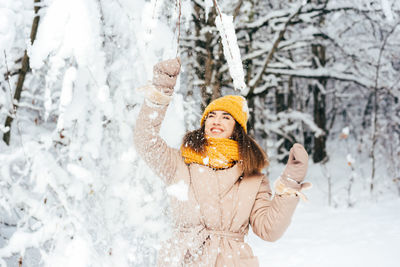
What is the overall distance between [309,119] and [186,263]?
7.01 meters

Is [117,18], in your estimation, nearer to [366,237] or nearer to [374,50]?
[366,237]

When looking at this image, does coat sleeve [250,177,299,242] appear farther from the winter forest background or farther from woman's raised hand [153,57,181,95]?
woman's raised hand [153,57,181,95]

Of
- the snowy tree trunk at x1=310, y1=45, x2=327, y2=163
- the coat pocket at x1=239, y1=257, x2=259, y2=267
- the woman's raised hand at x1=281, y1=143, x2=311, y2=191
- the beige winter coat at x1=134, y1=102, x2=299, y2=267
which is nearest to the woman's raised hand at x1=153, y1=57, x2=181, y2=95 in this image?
the beige winter coat at x1=134, y1=102, x2=299, y2=267

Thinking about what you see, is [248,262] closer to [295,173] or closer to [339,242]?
[295,173]

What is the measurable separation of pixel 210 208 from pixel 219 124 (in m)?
0.46

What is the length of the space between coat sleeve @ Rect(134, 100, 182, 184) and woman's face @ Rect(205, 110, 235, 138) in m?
0.26

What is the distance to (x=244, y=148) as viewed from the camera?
1889mm

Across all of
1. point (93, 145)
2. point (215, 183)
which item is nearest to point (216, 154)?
point (215, 183)

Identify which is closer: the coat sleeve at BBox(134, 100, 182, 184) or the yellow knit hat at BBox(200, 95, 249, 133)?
the coat sleeve at BBox(134, 100, 182, 184)

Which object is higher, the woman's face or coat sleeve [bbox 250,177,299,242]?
the woman's face

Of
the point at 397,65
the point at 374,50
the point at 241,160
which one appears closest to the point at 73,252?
the point at 241,160

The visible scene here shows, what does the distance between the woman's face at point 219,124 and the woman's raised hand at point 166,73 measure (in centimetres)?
42

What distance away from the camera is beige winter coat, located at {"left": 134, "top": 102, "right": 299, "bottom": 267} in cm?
164

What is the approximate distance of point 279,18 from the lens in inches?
206
